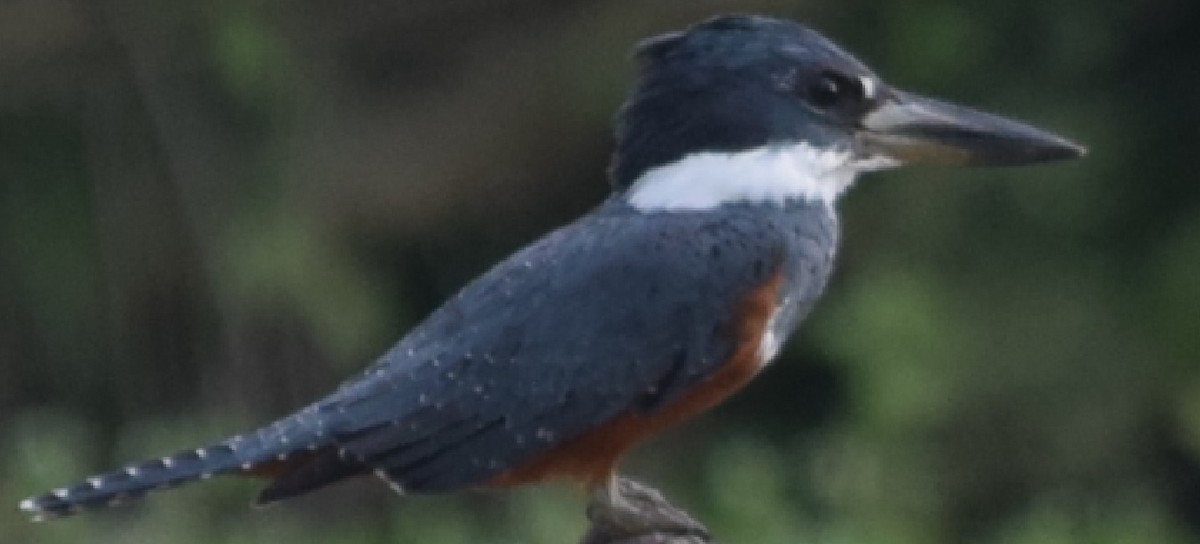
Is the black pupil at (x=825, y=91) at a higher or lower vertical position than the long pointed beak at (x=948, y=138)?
higher

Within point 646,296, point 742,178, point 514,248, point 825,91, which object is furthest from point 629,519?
→ point 514,248

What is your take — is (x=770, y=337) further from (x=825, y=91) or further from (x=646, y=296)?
(x=825, y=91)

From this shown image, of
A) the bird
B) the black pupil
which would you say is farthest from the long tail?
the black pupil

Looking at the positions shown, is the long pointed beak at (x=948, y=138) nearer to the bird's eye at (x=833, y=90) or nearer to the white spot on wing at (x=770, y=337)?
the bird's eye at (x=833, y=90)

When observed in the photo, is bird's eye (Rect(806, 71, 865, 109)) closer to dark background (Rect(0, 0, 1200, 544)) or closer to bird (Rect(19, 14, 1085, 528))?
bird (Rect(19, 14, 1085, 528))

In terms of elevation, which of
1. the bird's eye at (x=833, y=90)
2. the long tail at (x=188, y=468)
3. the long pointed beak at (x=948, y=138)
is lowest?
the long pointed beak at (x=948, y=138)

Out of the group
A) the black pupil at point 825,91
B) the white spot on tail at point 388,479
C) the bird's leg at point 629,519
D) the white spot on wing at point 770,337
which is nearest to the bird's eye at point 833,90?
the black pupil at point 825,91

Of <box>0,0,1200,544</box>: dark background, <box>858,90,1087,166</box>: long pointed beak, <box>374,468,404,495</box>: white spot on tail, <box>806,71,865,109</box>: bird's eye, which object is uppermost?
<box>806,71,865,109</box>: bird's eye
